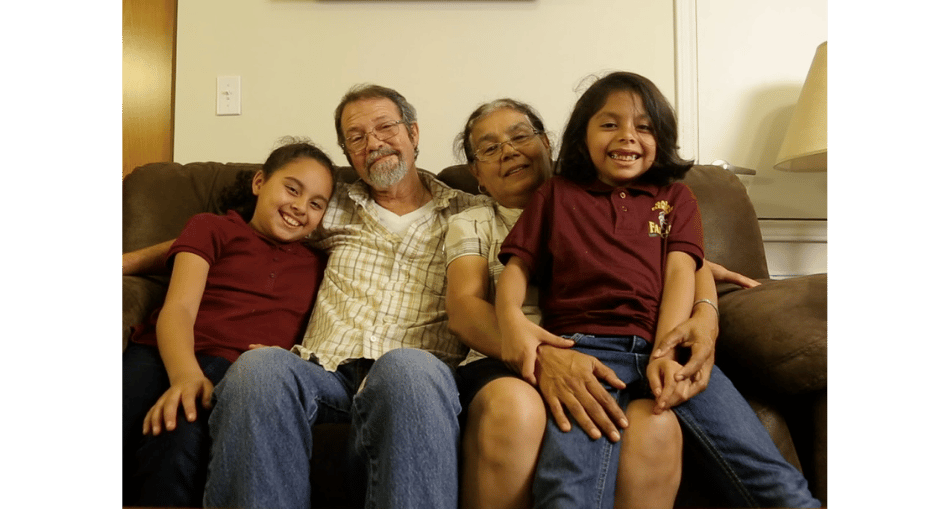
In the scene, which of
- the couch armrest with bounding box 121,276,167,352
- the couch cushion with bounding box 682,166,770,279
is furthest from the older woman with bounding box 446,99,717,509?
the couch armrest with bounding box 121,276,167,352

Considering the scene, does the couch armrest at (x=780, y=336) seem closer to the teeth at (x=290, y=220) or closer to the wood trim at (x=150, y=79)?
the teeth at (x=290, y=220)

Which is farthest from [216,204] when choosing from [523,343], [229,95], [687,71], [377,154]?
[687,71]

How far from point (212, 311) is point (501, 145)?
2.21ft

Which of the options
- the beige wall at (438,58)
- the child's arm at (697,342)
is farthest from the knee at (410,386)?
the beige wall at (438,58)

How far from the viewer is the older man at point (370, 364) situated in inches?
34.7

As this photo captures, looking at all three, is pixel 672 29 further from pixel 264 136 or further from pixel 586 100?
pixel 264 136

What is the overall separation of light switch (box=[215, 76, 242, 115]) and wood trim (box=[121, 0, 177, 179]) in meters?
0.15

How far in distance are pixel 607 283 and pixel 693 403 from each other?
241mm

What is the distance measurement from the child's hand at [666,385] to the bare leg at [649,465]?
2 cm

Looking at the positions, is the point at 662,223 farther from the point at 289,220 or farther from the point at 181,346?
the point at 181,346

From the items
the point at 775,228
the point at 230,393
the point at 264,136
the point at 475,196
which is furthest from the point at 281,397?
the point at 775,228

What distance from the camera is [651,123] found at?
1.18 m

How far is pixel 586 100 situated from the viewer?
125 centimetres

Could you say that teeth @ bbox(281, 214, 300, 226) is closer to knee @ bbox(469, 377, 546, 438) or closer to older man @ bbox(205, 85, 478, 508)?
older man @ bbox(205, 85, 478, 508)
